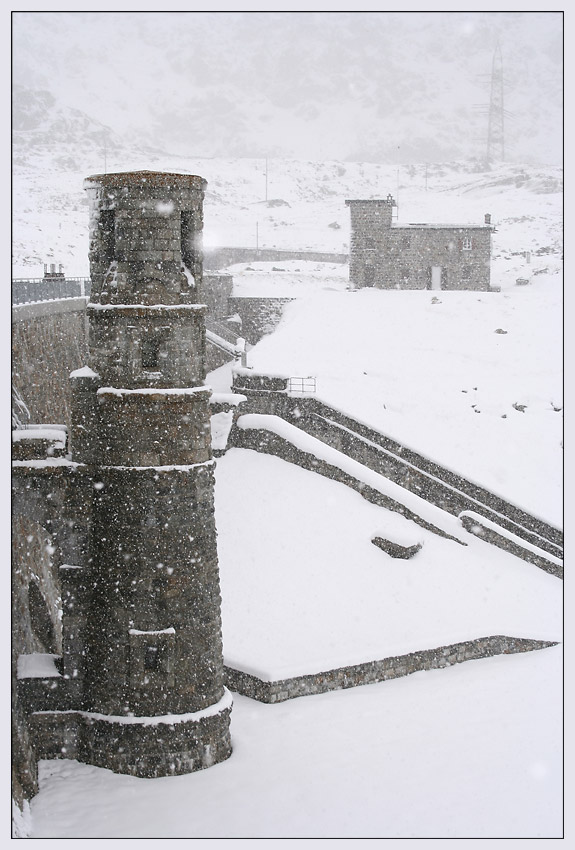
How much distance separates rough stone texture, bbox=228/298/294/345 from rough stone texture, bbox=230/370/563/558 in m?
12.6

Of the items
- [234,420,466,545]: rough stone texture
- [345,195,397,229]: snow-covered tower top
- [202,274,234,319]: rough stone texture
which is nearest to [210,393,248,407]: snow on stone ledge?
[234,420,466,545]: rough stone texture

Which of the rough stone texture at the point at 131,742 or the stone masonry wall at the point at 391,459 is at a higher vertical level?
the stone masonry wall at the point at 391,459

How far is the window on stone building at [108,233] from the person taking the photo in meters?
13.4

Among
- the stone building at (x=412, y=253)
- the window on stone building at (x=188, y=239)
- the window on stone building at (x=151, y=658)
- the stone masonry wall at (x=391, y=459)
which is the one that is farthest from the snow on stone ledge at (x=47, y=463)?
the stone building at (x=412, y=253)

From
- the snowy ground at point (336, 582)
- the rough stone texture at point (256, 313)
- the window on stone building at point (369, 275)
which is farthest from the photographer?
the window on stone building at point (369, 275)

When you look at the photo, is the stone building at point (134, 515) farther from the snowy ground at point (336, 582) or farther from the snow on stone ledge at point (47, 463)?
the snowy ground at point (336, 582)

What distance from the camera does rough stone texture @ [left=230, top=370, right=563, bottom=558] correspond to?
23.7 m

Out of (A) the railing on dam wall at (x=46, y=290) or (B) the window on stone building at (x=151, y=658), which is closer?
(B) the window on stone building at (x=151, y=658)

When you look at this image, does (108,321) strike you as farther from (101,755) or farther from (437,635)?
(437,635)

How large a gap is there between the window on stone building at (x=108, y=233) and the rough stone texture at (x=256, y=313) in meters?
24.0

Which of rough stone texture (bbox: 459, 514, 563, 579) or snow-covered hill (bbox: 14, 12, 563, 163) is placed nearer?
rough stone texture (bbox: 459, 514, 563, 579)

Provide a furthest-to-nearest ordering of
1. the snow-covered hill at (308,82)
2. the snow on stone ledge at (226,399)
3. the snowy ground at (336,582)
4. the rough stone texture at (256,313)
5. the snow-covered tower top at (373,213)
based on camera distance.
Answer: the snow-covered hill at (308,82), the snow-covered tower top at (373,213), the rough stone texture at (256,313), the snow on stone ledge at (226,399), the snowy ground at (336,582)

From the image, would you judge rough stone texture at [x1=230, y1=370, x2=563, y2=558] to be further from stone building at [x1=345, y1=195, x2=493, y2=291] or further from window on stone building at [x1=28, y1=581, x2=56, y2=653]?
stone building at [x1=345, y1=195, x2=493, y2=291]

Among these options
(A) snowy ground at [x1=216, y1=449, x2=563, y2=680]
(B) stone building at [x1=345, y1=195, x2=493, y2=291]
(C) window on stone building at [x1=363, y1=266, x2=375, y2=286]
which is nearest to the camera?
(A) snowy ground at [x1=216, y1=449, x2=563, y2=680]
